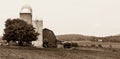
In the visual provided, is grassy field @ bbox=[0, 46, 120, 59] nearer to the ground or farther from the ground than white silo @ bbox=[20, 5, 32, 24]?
nearer to the ground

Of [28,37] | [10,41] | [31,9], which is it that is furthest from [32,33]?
[31,9]

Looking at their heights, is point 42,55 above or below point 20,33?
below

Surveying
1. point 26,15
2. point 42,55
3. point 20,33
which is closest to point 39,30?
point 26,15

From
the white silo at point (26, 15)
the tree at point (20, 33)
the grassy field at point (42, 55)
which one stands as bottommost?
the grassy field at point (42, 55)

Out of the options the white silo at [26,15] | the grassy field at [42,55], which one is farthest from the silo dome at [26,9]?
the grassy field at [42,55]

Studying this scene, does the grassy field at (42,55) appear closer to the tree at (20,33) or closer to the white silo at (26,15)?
the tree at (20,33)

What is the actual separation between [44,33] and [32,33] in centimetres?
1589

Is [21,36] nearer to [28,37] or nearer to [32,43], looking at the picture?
[28,37]

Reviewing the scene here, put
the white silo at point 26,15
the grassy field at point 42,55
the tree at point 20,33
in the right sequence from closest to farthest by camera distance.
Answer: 1. the grassy field at point 42,55
2. the tree at point 20,33
3. the white silo at point 26,15

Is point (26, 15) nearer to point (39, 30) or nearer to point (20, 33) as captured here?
point (39, 30)

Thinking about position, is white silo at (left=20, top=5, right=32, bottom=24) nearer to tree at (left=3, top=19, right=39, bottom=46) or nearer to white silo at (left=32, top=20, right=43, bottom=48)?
white silo at (left=32, top=20, right=43, bottom=48)

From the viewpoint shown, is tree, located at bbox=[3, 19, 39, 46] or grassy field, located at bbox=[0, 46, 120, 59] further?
tree, located at bbox=[3, 19, 39, 46]

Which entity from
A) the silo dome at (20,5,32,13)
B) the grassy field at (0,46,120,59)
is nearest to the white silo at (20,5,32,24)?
the silo dome at (20,5,32,13)

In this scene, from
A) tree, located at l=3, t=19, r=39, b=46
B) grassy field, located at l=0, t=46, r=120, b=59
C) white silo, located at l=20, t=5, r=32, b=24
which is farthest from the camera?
white silo, located at l=20, t=5, r=32, b=24
